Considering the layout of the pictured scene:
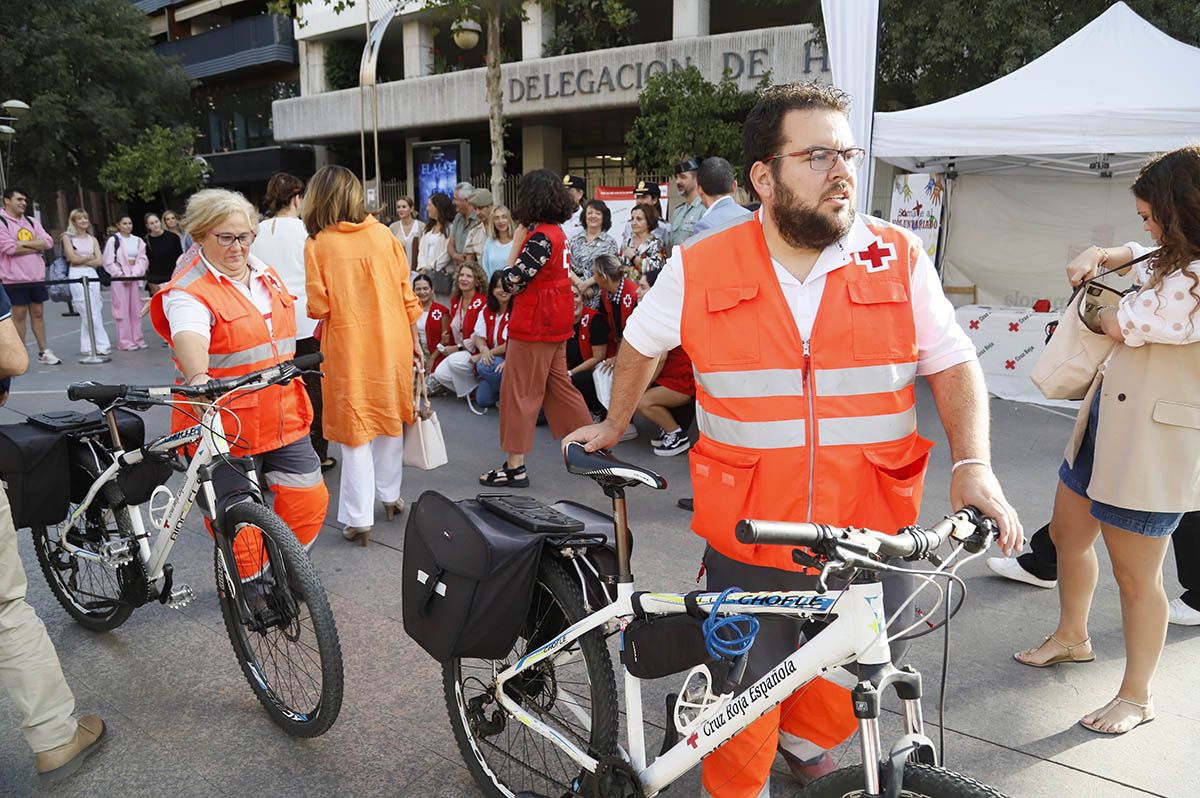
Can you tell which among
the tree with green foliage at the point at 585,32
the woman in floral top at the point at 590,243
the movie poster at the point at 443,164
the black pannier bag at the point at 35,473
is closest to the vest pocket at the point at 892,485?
the black pannier bag at the point at 35,473

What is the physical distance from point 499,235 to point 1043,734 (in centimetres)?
626

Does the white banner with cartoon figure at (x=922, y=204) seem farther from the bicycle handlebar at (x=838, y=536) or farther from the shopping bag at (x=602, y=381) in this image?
the bicycle handlebar at (x=838, y=536)

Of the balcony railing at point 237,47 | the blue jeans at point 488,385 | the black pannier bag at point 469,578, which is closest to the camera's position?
the black pannier bag at point 469,578

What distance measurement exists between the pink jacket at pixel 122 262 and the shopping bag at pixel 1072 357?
11.7 meters

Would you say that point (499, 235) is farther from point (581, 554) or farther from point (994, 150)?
point (581, 554)

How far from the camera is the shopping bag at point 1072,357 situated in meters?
2.96

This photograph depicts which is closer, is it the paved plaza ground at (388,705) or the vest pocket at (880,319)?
the vest pocket at (880,319)

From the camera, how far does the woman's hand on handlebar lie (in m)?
1.67

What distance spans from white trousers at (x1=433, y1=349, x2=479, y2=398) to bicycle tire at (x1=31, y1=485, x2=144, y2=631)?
430cm

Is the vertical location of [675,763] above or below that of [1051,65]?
below

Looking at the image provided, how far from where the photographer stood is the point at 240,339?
3301 mm

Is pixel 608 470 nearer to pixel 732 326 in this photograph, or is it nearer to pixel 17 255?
pixel 732 326

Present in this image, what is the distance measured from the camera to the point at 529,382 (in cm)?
548

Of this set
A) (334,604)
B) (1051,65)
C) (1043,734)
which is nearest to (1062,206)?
(1051,65)
